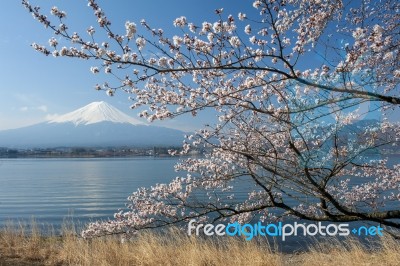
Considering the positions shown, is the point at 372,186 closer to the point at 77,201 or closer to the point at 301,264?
the point at 301,264

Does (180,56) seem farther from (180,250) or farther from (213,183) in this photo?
(180,250)

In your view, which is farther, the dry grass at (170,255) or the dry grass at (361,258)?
the dry grass at (170,255)

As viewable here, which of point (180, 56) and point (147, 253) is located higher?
point (180, 56)

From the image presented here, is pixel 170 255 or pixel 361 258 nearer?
pixel 361 258

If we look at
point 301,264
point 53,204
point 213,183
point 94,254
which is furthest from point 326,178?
point 53,204

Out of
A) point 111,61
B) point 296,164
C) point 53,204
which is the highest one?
point 111,61

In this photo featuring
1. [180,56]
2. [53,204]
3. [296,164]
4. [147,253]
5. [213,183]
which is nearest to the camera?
[180,56]

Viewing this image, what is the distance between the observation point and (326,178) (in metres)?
3.54

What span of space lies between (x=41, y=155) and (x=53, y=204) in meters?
119

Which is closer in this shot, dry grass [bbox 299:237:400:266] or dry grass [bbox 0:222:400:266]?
dry grass [bbox 299:237:400:266]

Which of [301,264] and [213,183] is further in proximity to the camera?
[301,264]

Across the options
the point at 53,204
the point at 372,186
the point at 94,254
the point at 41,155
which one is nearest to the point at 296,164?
the point at 372,186

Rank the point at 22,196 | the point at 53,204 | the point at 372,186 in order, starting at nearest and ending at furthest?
the point at 372,186 < the point at 53,204 < the point at 22,196

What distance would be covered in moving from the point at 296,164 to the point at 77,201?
24.5m
